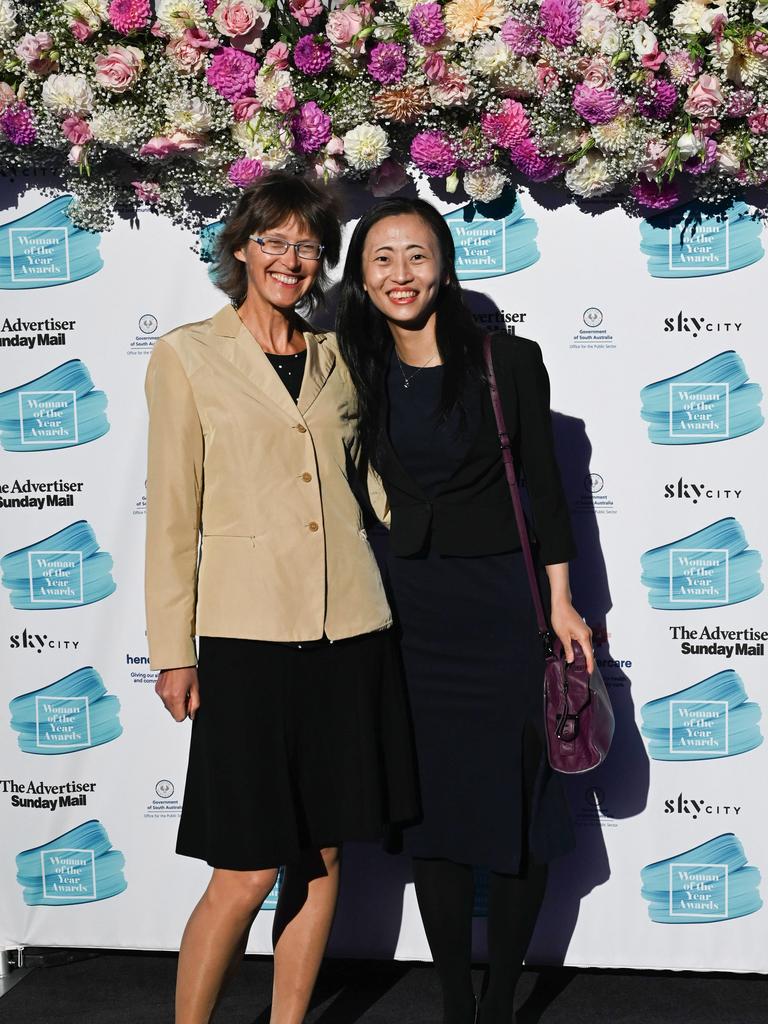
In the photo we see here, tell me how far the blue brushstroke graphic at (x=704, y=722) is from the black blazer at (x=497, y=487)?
34.4 inches

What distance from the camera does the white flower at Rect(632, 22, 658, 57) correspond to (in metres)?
3.05

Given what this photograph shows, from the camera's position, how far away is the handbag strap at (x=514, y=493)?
9.83 ft

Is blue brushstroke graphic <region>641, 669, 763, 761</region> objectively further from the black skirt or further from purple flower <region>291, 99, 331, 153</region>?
purple flower <region>291, 99, 331, 153</region>

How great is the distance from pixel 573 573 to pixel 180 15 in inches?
76.5

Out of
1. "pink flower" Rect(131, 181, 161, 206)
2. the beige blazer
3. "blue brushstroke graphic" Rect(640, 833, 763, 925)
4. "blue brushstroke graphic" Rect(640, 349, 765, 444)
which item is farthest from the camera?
"blue brushstroke graphic" Rect(640, 833, 763, 925)

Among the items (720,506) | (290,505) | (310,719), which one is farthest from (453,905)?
(720,506)

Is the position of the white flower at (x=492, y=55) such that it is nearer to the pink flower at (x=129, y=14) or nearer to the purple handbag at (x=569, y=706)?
the purple handbag at (x=569, y=706)

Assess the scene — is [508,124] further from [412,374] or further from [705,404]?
[705,404]

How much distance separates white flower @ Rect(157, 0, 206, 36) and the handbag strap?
1.14 metres

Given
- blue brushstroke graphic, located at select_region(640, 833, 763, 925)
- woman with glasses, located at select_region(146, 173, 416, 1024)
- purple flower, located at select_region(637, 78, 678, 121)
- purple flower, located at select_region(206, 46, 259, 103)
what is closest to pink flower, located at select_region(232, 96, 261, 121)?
purple flower, located at select_region(206, 46, 259, 103)

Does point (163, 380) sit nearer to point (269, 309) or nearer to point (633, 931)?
point (269, 309)

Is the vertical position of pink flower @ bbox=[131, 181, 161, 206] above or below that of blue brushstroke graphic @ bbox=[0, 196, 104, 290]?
above

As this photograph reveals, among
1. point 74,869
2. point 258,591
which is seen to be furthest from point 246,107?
point 74,869

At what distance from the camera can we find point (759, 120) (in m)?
3.13
